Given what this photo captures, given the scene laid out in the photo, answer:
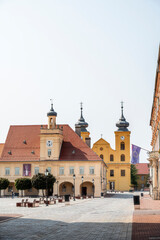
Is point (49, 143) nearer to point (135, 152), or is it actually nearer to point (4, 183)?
point (4, 183)

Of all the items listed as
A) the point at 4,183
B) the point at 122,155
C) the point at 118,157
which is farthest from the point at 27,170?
the point at 122,155

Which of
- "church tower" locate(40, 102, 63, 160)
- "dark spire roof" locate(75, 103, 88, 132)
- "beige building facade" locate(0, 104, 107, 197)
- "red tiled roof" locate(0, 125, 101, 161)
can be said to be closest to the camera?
"beige building facade" locate(0, 104, 107, 197)

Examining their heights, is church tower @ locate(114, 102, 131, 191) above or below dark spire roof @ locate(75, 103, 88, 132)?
below

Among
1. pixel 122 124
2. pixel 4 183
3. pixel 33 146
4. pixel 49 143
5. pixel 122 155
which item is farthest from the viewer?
pixel 122 124

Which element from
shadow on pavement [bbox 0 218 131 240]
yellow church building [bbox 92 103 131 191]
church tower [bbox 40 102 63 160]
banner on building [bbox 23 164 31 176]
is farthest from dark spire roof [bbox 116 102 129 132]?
shadow on pavement [bbox 0 218 131 240]

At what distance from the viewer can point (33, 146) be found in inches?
3273

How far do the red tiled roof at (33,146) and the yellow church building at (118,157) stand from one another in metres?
33.8

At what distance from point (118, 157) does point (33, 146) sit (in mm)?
39627

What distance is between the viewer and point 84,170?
78375 millimetres

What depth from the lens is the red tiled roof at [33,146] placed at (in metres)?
80.1

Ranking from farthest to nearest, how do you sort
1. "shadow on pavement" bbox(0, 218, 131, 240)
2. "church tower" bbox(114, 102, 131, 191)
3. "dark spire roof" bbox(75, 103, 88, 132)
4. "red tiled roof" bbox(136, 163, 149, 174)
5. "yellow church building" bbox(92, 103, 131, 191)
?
"red tiled roof" bbox(136, 163, 149, 174) < "dark spire roof" bbox(75, 103, 88, 132) < "yellow church building" bbox(92, 103, 131, 191) < "church tower" bbox(114, 102, 131, 191) < "shadow on pavement" bbox(0, 218, 131, 240)

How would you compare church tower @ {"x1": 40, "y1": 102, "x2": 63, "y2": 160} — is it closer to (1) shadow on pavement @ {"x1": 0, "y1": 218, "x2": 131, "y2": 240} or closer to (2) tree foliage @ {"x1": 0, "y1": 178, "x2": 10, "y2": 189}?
(2) tree foliage @ {"x1": 0, "y1": 178, "x2": 10, "y2": 189}

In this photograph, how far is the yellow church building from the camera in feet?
375

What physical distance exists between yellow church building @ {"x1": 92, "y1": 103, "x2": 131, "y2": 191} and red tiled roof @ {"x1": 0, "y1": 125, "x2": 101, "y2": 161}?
1330 inches
